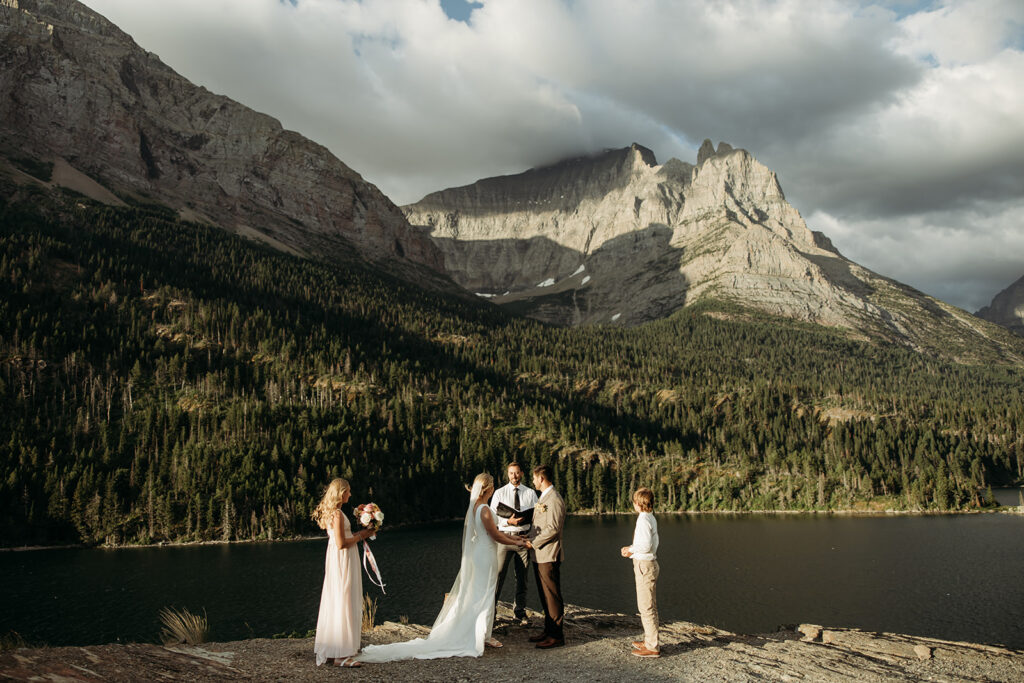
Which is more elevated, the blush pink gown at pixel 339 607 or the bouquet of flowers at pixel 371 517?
the bouquet of flowers at pixel 371 517

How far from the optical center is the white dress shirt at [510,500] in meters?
16.4

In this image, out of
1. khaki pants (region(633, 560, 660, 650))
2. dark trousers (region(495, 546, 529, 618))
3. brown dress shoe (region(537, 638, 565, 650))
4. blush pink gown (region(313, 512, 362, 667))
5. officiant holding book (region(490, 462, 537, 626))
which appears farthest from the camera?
dark trousers (region(495, 546, 529, 618))

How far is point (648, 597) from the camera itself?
14562 mm

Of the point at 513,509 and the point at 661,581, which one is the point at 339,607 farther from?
the point at 661,581

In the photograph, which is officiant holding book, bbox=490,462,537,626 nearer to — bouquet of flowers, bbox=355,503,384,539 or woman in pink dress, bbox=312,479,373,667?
bouquet of flowers, bbox=355,503,384,539

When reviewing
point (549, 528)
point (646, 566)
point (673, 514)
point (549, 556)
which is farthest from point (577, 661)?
point (673, 514)

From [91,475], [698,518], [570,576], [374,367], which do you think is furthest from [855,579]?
[374,367]

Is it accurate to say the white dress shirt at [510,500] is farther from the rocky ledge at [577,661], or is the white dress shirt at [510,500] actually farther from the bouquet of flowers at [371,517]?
the bouquet of flowers at [371,517]

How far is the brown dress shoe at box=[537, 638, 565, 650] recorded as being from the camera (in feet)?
50.3

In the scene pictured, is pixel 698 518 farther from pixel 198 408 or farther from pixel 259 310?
pixel 259 310

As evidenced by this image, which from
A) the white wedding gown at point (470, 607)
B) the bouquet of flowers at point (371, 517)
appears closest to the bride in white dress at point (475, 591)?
the white wedding gown at point (470, 607)

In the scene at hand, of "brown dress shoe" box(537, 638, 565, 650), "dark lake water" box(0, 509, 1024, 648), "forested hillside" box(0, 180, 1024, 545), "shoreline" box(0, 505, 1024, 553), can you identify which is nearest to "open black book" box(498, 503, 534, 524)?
"brown dress shoe" box(537, 638, 565, 650)

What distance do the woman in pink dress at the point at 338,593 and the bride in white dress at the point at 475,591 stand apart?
1.41 m

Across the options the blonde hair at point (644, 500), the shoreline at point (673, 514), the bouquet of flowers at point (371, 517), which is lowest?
the shoreline at point (673, 514)
